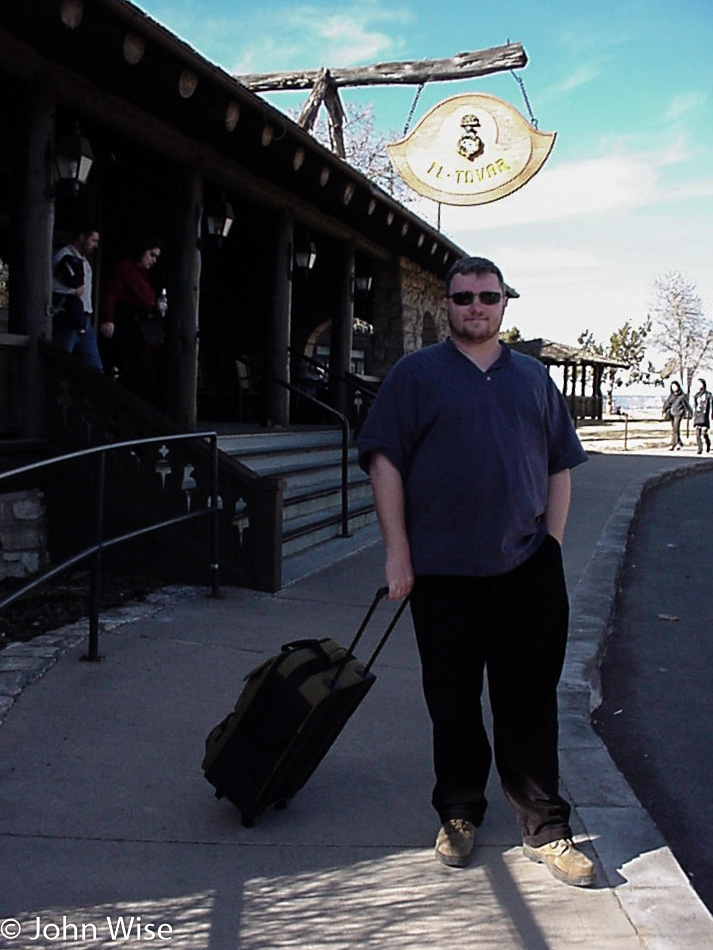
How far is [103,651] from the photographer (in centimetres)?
486

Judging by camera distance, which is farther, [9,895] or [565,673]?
[565,673]

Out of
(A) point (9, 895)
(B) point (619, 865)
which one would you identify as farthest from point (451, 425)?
(A) point (9, 895)

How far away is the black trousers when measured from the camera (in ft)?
9.80

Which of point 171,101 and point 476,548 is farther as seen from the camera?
point 171,101

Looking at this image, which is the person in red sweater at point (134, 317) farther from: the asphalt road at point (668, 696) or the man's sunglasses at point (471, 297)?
the man's sunglasses at point (471, 297)

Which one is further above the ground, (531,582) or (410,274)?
(410,274)

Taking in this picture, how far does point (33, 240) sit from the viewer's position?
677 cm

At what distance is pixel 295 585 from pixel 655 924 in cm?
A: 441

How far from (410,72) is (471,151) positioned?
2.62 metres

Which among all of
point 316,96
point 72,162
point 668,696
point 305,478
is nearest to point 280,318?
point 305,478

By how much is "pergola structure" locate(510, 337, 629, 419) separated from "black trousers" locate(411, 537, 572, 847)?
94.2 ft

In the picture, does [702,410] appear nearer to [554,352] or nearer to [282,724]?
[554,352]

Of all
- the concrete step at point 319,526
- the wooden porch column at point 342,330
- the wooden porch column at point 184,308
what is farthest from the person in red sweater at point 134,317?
the wooden porch column at point 342,330

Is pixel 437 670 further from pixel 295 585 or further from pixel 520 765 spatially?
pixel 295 585
